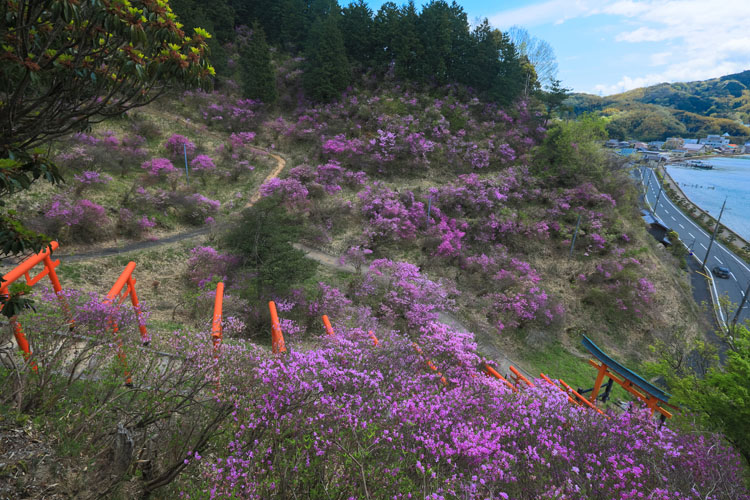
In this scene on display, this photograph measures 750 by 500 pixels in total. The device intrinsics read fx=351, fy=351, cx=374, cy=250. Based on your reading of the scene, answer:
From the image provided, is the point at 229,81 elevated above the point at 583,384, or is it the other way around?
the point at 229,81

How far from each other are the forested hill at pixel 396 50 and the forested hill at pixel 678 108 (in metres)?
61.7

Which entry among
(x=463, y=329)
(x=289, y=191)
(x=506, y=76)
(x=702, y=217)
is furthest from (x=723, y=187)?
(x=289, y=191)

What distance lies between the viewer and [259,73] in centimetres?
2800

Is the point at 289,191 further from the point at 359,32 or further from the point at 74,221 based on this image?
the point at 359,32

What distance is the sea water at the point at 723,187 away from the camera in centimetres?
5281

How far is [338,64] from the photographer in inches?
1168

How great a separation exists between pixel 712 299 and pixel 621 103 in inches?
5290

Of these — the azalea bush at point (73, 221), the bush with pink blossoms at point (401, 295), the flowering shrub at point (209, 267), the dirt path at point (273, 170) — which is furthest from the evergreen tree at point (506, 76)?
the azalea bush at point (73, 221)

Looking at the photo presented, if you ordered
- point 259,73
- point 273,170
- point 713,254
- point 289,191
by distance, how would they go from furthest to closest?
1. point 713,254
2. point 259,73
3. point 273,170
4. point 289,191

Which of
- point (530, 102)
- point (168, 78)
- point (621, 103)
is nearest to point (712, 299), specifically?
point (530, 102)

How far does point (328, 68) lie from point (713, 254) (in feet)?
146

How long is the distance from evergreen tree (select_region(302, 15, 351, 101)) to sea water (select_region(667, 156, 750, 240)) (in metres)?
53.0

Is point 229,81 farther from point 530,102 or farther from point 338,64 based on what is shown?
point 530,102

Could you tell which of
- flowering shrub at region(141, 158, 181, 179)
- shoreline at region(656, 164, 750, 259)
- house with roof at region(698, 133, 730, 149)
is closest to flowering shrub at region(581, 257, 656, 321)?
flowering shrub at region(141, 158, 181, 179)
